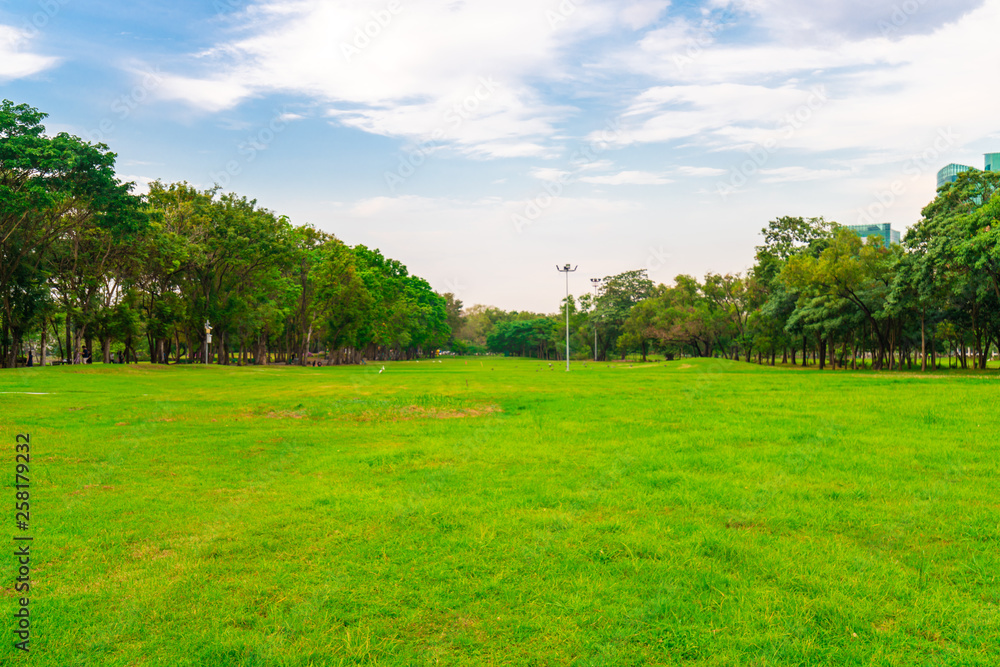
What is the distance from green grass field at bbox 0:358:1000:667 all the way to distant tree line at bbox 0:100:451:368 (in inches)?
1038

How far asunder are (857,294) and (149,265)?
52034mm

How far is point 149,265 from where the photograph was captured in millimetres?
43250

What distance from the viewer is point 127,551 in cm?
580

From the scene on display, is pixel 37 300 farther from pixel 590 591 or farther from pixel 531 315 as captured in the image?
pixel 531 315

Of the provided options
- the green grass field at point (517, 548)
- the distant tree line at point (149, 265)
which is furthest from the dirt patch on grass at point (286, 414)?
the distant tree line at point (149, 265)

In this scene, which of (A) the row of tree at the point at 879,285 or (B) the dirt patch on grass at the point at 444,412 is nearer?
(B) the dirt patch on grass at the point at 444,412

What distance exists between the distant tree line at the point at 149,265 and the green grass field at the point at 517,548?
86.5 feet

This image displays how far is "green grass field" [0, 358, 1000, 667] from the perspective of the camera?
13.5 ft

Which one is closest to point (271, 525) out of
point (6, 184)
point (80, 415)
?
point (80, 415)

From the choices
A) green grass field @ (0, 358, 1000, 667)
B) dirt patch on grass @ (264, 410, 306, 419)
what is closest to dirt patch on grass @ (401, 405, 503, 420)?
dirt patch on grass @ (264, 410, 306, 419)

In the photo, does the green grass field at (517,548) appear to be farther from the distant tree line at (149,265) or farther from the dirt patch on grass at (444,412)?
the distant tree line at (149,265)

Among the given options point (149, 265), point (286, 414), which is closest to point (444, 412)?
point (286, 414)

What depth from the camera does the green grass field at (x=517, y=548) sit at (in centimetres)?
412

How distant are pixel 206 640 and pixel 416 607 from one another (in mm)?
1478
